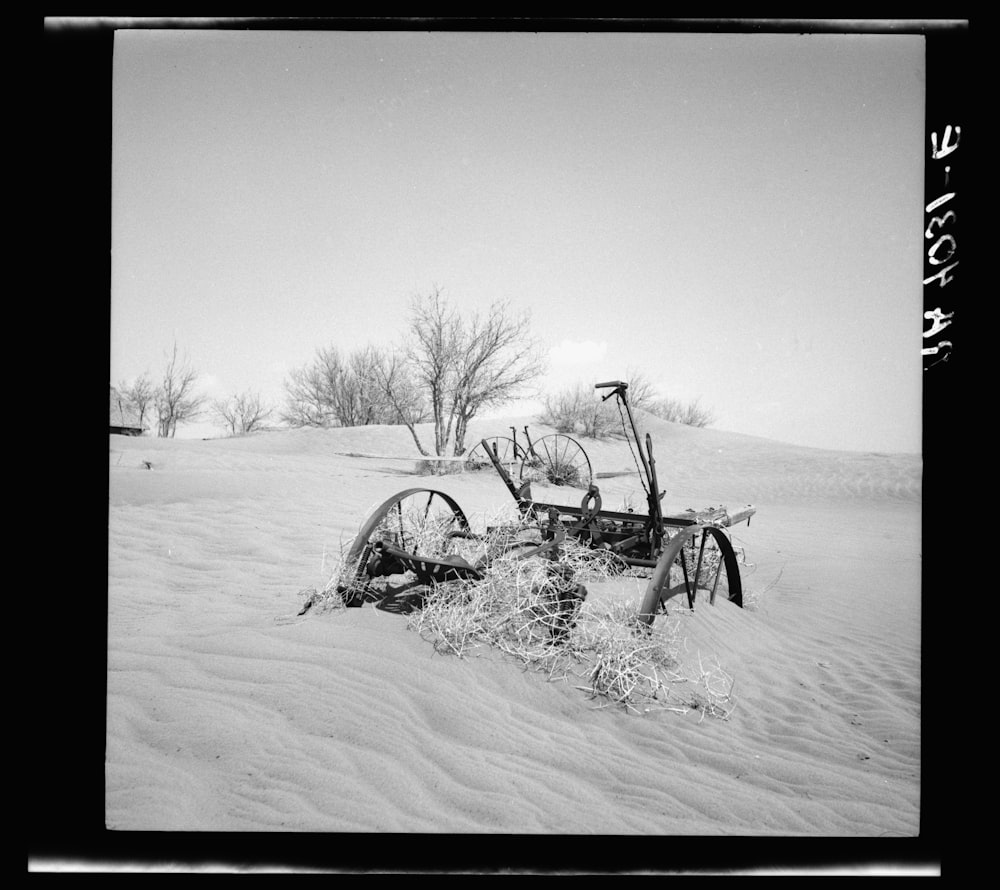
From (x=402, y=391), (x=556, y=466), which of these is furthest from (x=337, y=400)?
(x=556, y=466)

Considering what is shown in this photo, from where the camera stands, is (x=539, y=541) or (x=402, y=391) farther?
(x=402, y=391)

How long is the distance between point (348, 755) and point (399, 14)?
3394mm

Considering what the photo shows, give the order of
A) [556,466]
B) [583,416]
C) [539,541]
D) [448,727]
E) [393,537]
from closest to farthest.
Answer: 1. [448,727]
2. [393,537]
3. [539,541]
4. [556,466]
5. [583,416]

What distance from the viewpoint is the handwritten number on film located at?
279cm

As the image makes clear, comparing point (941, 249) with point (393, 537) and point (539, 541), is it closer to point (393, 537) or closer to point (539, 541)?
point (539, 541)

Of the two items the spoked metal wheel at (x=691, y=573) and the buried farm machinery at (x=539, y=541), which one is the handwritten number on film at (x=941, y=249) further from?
the spoked metal wheel at (x=691, y=573)

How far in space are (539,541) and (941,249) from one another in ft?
10.7

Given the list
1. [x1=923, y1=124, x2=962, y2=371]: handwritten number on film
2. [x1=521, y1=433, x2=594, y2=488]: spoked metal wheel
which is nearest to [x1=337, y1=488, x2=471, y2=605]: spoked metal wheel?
[x1=521, y1=433, x2=594, y2=488]: spoked metal wheel

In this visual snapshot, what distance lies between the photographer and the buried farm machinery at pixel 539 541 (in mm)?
3977

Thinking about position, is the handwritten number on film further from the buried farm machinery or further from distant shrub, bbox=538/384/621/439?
distant shrub, bbox=538/384/621/439

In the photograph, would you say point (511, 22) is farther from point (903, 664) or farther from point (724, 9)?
point (903, 664)

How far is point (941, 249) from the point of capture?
2801 millimetres

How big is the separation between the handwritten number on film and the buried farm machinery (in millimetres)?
1574

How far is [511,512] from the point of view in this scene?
215 inches
